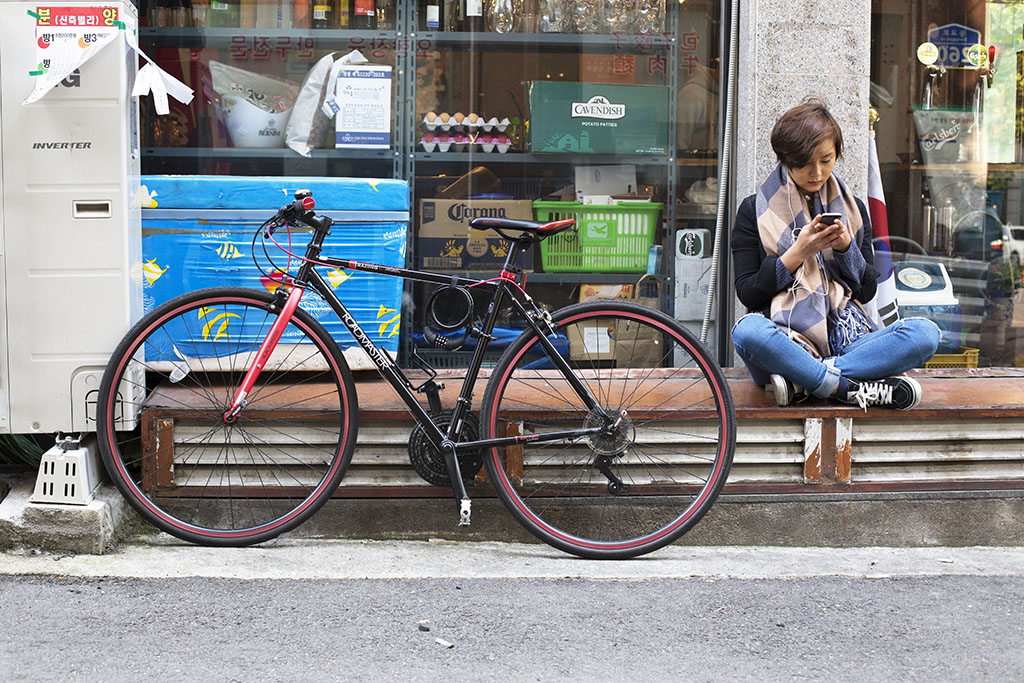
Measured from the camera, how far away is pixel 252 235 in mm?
4277

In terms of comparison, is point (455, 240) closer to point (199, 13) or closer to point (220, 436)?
point (199, 13)

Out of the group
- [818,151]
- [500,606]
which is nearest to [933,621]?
[500,606]

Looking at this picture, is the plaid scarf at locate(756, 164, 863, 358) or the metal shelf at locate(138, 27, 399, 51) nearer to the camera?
the plaid scarf at locate(756, 164, 863, 358)

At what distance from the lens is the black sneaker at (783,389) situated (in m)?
3.86

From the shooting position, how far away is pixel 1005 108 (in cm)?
549

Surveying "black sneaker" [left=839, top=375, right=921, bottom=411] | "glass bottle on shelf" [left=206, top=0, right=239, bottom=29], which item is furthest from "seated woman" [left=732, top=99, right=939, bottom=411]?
"glass bottle on shelf" [left=206, top=0, right=239, bottom=29]

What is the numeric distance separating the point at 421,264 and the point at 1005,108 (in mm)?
3144

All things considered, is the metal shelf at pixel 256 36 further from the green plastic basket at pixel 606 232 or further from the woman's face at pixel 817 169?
the woman's face at pixel 817 169

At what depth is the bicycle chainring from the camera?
12.1ft

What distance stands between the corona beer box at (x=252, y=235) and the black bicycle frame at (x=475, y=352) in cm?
60

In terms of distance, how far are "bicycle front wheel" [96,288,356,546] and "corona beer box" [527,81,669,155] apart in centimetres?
186

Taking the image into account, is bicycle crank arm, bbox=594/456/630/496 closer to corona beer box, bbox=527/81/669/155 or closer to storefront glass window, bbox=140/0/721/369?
storefront glass window, bbox=140/0/721/369

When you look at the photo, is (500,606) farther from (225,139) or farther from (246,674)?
(225,139)

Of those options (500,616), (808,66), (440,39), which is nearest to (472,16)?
(440,39)
